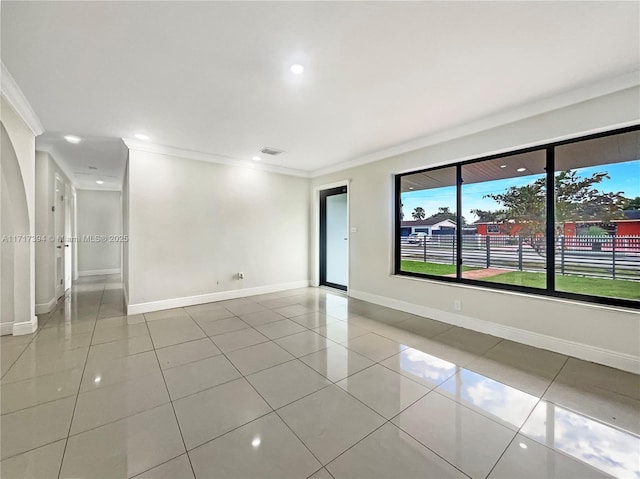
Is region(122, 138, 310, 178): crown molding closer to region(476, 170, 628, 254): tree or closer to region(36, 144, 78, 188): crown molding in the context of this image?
region(36, 144, 78, 188): crown molding

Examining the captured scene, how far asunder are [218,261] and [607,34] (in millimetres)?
5260

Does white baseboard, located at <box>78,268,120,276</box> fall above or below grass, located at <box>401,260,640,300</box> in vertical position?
below

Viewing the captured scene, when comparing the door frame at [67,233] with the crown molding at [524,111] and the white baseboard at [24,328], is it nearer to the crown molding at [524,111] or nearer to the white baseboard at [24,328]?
the white baseboard at [24,328]

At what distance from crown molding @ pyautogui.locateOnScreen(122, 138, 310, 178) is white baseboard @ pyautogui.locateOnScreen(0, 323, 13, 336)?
274 centimetres

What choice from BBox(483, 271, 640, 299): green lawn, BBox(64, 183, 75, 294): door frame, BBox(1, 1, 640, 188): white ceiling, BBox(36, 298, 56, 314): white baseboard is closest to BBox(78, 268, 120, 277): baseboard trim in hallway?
BBox(64, 183, 75, 294): door frame

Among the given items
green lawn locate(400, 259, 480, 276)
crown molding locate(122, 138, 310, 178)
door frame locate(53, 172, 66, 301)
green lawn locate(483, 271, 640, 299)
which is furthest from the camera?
door frame locate(53, 172, 66, 301)

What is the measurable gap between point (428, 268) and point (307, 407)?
299 centimetres

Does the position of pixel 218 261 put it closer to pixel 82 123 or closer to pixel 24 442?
pixel 82 123

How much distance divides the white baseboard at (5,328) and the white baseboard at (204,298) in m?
1.19

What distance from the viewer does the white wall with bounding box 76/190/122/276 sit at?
7457mm

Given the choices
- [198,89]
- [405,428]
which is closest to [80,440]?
[405,428]

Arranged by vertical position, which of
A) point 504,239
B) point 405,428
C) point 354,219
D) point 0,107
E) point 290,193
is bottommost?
point 405,428

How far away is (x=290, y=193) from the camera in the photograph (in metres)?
5.80

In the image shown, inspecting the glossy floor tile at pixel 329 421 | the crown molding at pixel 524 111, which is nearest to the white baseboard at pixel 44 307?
the glossy floor tile at pixel 329 421
